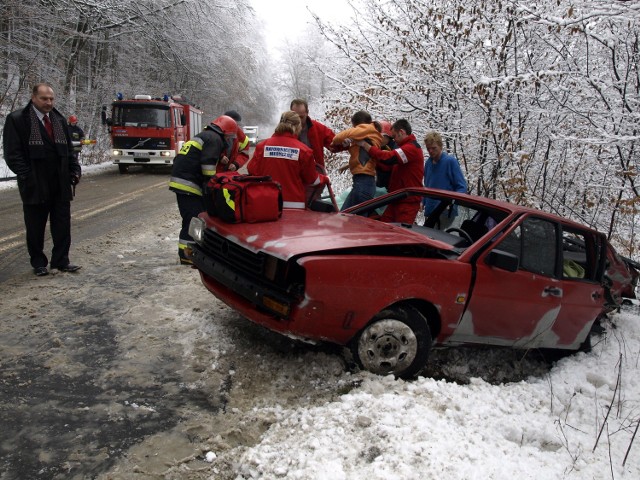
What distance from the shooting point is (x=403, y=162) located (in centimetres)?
555

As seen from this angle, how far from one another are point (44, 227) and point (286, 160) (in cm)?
264

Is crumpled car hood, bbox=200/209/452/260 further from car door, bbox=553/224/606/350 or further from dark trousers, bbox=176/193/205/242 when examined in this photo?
dark trousers, bbox=176/193/205/242

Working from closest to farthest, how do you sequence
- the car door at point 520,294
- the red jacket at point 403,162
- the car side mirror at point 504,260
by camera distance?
1. the car side mirror at point 504,260
2. the car door at point 520,294
3. the red jacket at point 403,162

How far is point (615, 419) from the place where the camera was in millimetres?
3342

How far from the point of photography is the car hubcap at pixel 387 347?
329 cm

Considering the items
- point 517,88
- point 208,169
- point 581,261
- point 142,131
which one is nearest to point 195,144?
point 208,169

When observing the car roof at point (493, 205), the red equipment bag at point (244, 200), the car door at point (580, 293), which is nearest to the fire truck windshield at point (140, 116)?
the car roof at point (493, 205)


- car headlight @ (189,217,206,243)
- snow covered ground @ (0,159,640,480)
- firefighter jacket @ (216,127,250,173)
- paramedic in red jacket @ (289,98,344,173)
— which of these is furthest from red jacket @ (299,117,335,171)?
snow covered ground @ (0,159,640,480)

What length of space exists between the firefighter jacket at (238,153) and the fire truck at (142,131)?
1155 cm

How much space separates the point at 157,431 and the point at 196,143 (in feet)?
11.0

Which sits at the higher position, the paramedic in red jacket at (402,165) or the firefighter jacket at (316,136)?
the firefighter jacket at (316,136)

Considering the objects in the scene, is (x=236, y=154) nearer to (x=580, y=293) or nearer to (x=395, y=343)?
(x=395, y=343)

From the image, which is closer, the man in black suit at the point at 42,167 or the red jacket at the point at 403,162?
the man in black suit at the point at 42,167

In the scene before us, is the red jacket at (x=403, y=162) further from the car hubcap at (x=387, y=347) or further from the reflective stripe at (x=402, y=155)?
the car hubcap at (x=387, y=347)
